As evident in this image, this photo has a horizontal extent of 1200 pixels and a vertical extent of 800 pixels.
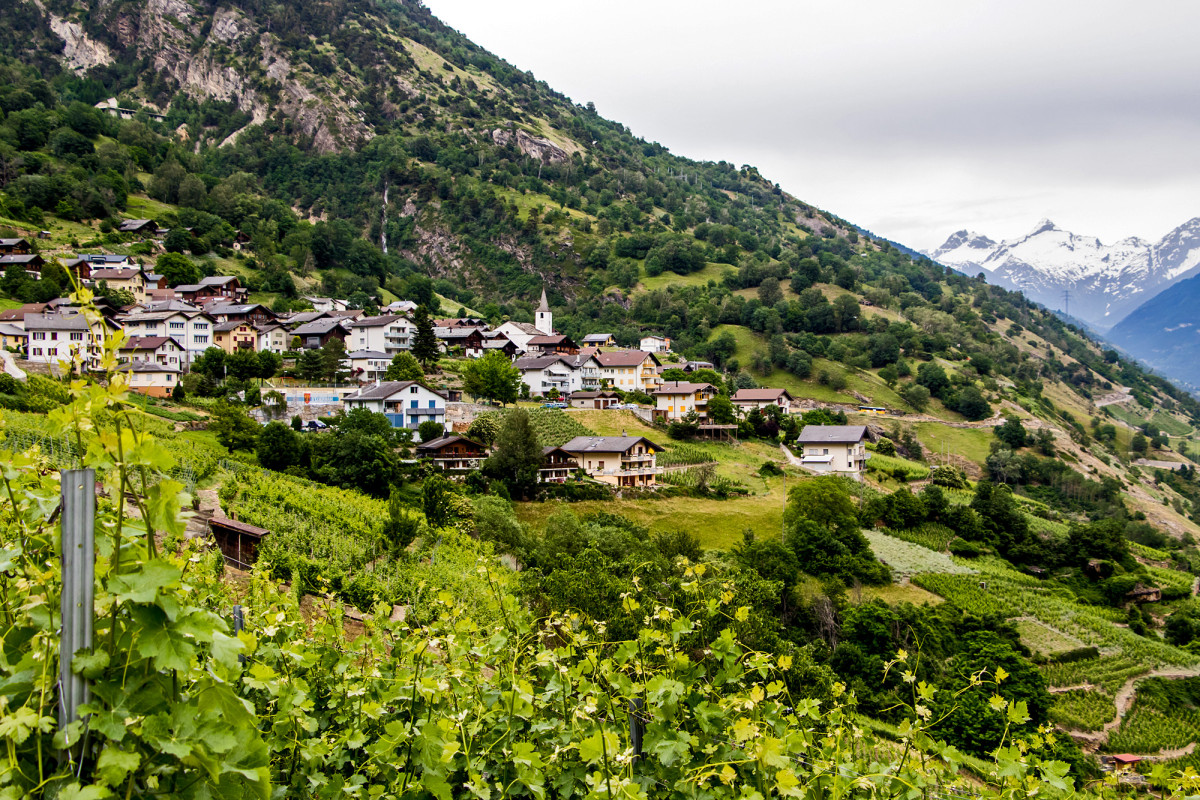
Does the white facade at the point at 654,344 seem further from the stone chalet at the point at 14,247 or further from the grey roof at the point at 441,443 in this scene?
the stone chalet at the point at 14,247

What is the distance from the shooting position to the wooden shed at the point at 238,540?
1590cm

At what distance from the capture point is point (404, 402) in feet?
135

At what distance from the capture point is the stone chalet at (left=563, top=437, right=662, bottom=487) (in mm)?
40469

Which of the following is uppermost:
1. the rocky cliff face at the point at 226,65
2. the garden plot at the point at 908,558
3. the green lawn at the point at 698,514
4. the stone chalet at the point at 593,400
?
the rocky cliff face at the point at 226,65

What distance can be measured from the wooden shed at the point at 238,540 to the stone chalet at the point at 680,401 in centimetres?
4038

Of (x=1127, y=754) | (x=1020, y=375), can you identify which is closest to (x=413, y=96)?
(x=1020, y=375)

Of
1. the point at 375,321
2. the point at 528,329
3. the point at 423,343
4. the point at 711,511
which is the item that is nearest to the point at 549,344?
the point at 528,329

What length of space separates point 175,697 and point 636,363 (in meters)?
57.7

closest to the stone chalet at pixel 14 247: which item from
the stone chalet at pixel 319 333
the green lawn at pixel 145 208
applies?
the green lawn at pixel 145 208

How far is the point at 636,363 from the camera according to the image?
59.4 m

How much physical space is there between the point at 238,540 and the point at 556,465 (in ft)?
80.6

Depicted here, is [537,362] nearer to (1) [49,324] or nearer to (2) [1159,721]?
(1) [49,324]

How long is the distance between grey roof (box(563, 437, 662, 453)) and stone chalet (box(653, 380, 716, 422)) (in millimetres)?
13241

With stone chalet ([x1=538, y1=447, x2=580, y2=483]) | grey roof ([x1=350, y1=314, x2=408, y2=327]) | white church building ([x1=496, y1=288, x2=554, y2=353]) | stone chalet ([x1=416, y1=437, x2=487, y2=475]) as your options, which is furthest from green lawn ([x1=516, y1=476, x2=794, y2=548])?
white church building ([x1=496, y1=288, x2=554, y2=353])
